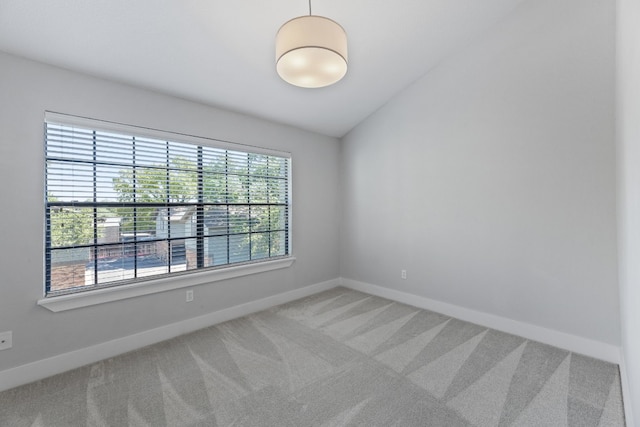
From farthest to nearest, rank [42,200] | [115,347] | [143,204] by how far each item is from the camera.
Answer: [143,204], [115,347], [42,200]

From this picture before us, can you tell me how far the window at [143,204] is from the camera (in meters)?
2.33

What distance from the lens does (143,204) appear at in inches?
107

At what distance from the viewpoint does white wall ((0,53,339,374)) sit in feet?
6.84

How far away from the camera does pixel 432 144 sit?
11.5 feet

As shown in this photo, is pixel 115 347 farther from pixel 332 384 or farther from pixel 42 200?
pixel 332 384

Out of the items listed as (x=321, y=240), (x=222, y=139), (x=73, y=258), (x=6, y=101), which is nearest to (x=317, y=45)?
(x=222, y=139)

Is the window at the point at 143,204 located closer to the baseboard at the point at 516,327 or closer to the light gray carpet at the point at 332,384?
the light gray carpet at the point at 332,384

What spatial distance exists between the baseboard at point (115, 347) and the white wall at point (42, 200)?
0.05 m

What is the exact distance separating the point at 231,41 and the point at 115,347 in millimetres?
2820

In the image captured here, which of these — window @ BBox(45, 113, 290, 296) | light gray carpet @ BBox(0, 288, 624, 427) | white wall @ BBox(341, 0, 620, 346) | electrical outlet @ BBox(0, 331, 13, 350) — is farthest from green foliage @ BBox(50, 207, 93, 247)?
white wall @ BBox(341, 0, 620, 346)

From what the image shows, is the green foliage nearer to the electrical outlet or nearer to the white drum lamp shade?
the electrical outlet

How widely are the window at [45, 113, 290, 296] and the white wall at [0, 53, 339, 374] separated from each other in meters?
0.10

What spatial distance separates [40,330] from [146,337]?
29.8 inches

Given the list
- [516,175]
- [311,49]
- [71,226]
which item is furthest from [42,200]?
[516,175]
